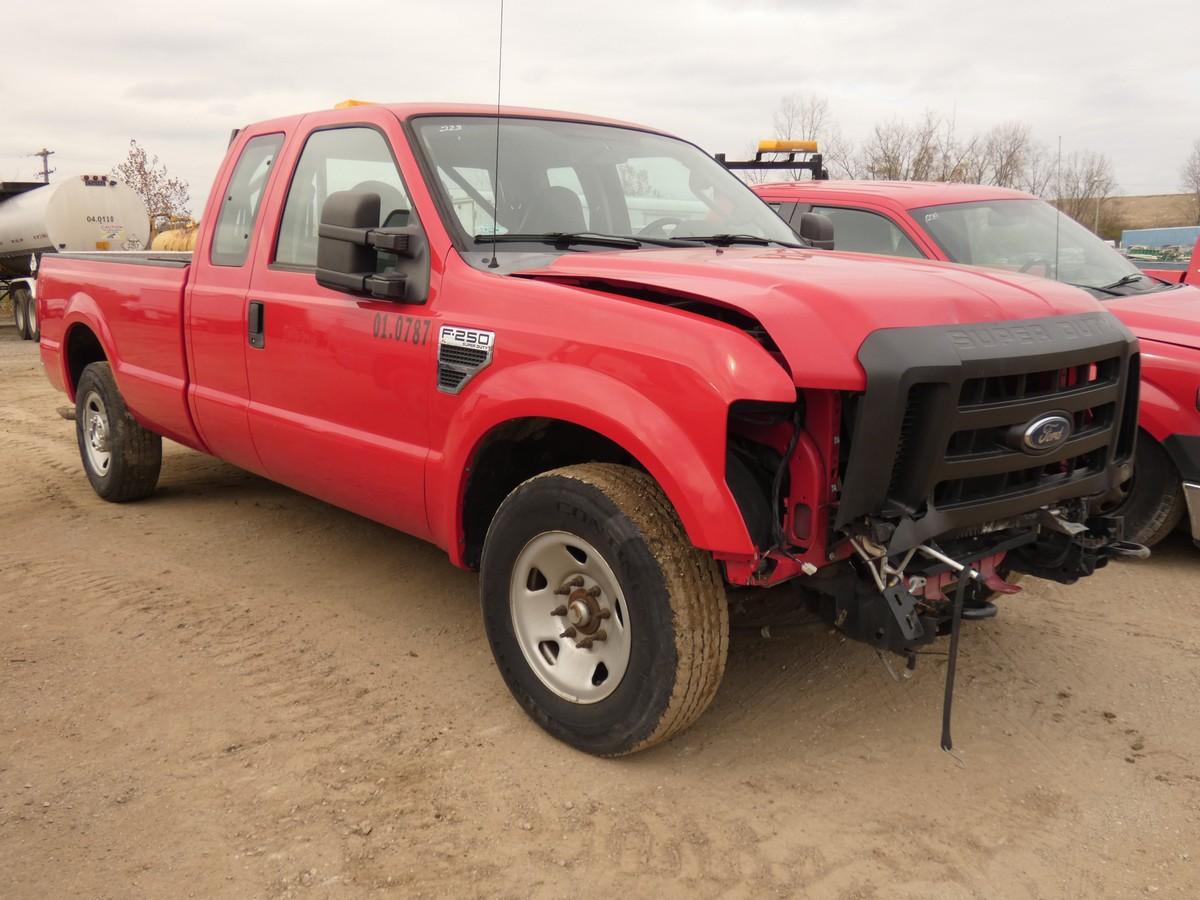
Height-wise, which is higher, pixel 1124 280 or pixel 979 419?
pixel 1124 280

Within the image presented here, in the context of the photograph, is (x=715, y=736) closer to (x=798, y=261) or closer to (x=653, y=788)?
(x=653, y=788)

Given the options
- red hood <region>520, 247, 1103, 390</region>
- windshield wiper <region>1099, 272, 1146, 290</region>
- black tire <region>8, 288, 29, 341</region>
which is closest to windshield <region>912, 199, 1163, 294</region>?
windshield wiper <region>1099, 272, 1146, 290</region>

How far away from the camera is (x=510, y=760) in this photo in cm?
323

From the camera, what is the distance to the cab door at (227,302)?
462cm

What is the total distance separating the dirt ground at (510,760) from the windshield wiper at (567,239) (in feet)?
5.25

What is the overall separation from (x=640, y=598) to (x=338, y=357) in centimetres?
172

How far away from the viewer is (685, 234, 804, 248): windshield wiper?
13.3ft

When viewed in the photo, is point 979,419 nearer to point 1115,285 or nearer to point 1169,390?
point 1169,390

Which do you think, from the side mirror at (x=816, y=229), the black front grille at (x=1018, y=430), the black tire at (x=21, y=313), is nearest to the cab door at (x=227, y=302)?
the side mirror at (x=816, y=229)

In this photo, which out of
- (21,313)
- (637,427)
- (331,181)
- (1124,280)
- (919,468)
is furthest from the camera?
(21,313)

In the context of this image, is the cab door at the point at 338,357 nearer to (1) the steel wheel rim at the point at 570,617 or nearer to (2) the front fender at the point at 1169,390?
(1) the steel wheel rim at the point at 570,617

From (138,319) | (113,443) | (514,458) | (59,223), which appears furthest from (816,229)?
(59,223)

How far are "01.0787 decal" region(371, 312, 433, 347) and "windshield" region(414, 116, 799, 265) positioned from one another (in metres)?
0.30

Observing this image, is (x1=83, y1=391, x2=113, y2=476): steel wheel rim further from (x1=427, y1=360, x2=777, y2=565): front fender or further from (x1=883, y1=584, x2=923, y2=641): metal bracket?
(x1=883, y1=584, x2=923, y2=641): metal bracket
